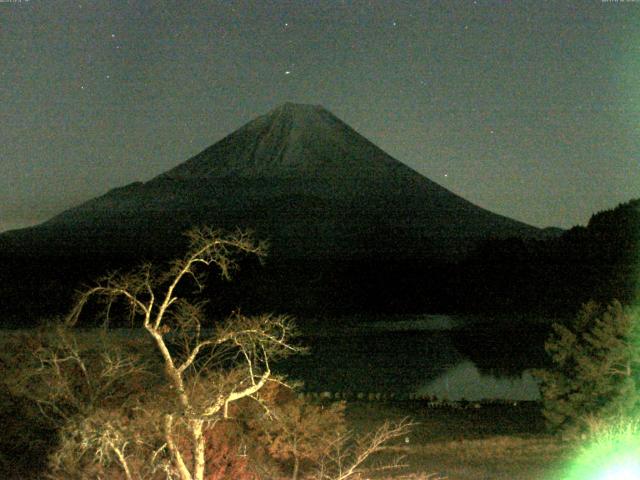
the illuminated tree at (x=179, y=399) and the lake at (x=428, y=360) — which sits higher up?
the illuminated tree at (x=179, y=399)

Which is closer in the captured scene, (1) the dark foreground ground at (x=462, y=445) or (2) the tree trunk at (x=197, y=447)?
(2) the tree trunk at (x=197, y=447)

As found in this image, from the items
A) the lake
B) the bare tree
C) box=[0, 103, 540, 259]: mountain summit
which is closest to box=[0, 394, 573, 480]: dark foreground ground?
the bare tree

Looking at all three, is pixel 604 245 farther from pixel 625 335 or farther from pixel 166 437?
pixel 166 437

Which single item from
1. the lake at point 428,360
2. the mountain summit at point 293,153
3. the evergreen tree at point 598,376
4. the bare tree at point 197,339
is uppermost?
the mountain summit at point 293,153

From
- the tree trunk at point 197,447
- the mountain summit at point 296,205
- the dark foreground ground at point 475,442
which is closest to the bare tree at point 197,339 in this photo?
the tree trunk at point 197,447

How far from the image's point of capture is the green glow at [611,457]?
8.34 meters

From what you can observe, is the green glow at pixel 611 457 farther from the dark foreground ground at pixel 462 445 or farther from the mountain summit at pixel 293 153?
the mountain summit at pixel 293 153

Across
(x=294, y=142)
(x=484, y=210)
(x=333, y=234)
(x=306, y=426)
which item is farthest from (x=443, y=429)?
(x=294, y=142)

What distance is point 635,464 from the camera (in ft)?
27.3

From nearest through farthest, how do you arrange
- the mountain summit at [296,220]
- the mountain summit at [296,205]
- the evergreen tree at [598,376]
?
1. the evergreen tree at [598,376]
2. the mountain summit at [296,220]
3. the mountain summit at [296,205]

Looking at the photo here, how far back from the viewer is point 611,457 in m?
8.88

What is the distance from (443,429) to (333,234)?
91.6 meters

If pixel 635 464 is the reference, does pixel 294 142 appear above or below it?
above

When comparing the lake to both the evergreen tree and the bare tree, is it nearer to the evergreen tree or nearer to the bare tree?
the evergreen tree
